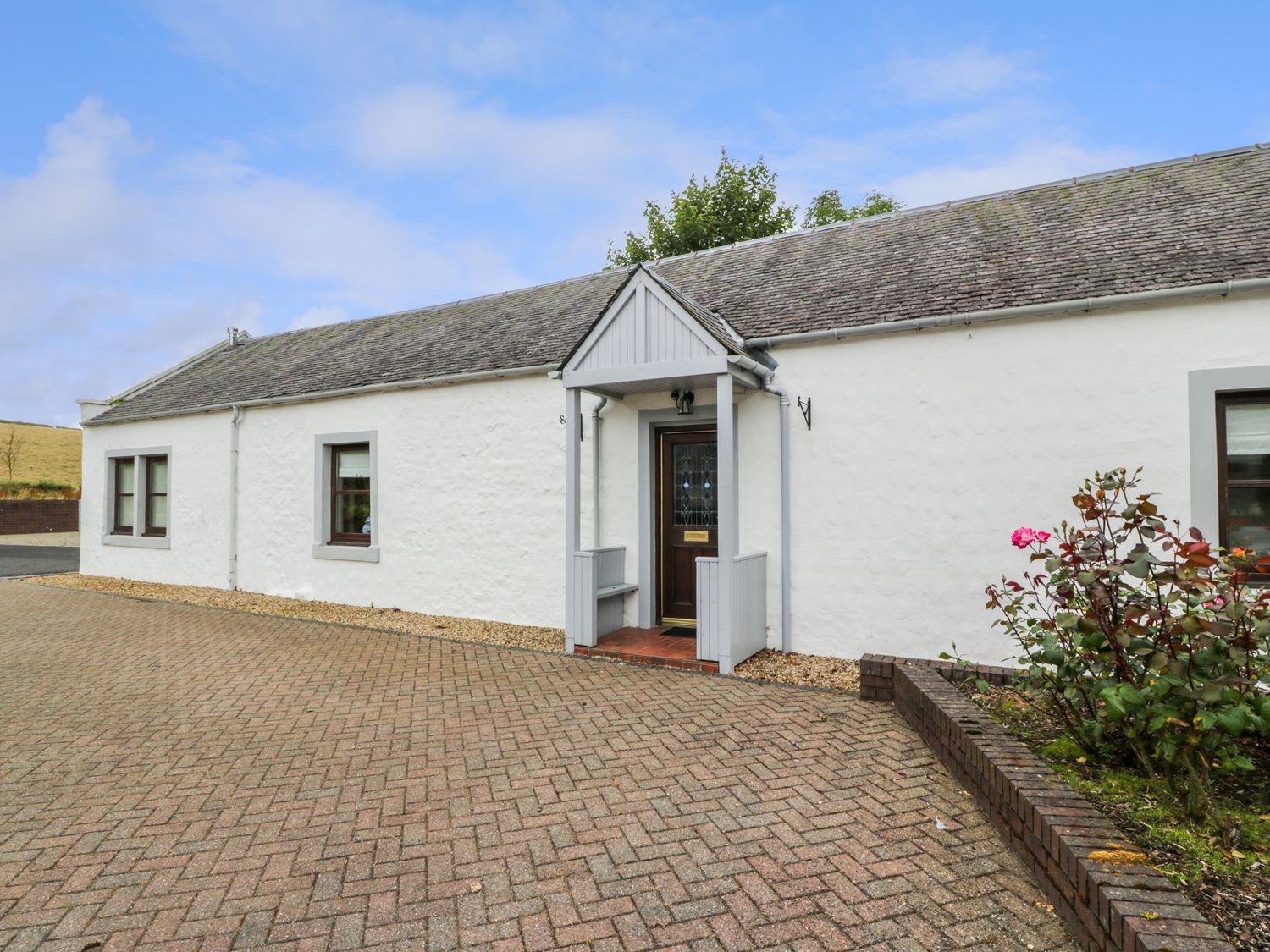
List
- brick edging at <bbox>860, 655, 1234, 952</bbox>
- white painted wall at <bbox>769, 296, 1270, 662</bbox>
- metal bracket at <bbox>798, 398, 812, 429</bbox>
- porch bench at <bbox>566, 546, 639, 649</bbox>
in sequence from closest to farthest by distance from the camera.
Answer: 1. brick edging at <bbox>860, 655, 1234, 952</bbox>
2. white painted wall at <bbox>769, 296, 1270, 662</bbox>
3. metal bracket at <bbox>798, 398, 812, 429</bbox>
4. porch bench at <bbox>566, 546, 639, 649</bbox>

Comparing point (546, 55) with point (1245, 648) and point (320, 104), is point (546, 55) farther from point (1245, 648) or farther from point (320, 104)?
point (1245, 648)

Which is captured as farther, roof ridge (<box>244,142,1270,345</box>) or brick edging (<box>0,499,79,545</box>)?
brick edging (<box>0,499,79,545</box>)

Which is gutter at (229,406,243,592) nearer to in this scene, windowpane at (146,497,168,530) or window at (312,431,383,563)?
window at (312,431,383,563)

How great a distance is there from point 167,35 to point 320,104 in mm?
1858

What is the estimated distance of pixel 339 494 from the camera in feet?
35.0

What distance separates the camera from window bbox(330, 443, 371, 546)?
1043 cm

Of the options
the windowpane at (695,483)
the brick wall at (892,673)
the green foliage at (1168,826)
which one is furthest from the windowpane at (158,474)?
the green foliage at (1168,826)

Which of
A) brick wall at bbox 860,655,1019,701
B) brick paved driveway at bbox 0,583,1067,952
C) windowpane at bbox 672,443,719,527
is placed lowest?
brick paved driveway at bbox 0,583,1067,952

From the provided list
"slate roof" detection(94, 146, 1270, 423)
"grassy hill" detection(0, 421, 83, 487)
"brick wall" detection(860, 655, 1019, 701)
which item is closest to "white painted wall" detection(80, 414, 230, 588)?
"slate roof" detection(94, 146, 1270, 423)

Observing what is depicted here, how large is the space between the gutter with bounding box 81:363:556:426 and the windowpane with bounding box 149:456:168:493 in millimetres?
917

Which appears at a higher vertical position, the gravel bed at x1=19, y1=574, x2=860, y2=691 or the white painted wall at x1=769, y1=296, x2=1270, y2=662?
the white painted wall at x1=769, y1=296, x2=1270, y2=662

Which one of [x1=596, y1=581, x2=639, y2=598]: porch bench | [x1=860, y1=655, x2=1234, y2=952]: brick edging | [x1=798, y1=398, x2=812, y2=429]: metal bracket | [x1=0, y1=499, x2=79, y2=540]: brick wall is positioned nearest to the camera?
[x1=860, y1=655, x2=1234, y2=952]: brick edging

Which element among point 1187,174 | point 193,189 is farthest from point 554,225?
point 1187,174

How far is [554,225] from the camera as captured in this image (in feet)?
49.5
